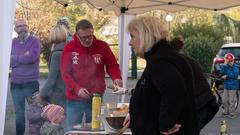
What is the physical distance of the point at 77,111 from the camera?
4.57 metres

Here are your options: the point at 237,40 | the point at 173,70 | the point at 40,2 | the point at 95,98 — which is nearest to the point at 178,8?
the point at 95,98

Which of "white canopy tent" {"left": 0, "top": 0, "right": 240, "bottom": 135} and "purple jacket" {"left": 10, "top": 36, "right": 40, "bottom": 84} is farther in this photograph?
"white canopy tent" {"left": 0, "top": 0, "right": 240, "bottom": 135}

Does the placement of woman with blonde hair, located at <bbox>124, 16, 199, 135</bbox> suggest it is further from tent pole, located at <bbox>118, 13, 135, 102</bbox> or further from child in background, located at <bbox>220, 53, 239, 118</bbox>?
child in background, located at <bbox>220, 53, 239, 118</bbox>

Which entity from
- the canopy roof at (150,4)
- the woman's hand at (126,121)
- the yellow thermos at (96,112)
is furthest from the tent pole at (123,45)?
the woman's hand at (126,121)

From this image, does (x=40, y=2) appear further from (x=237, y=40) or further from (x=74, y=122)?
(x=237, y=40)

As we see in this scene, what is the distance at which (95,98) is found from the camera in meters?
3.51

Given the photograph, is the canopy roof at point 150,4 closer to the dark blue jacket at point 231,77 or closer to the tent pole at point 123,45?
the tent pole at point 123,45

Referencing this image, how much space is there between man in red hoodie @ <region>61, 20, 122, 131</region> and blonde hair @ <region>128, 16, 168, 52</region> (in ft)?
5.06

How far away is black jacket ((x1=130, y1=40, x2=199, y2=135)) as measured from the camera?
8.74 feet

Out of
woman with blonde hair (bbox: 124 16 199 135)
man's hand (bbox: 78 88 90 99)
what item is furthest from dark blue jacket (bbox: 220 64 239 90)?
woman with blonde hair (bbox: 124 16 199 135)

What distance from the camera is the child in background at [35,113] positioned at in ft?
16.2

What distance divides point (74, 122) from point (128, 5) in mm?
2649

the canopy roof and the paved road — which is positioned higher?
the canopy roof

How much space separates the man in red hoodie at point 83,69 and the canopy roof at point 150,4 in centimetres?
213
